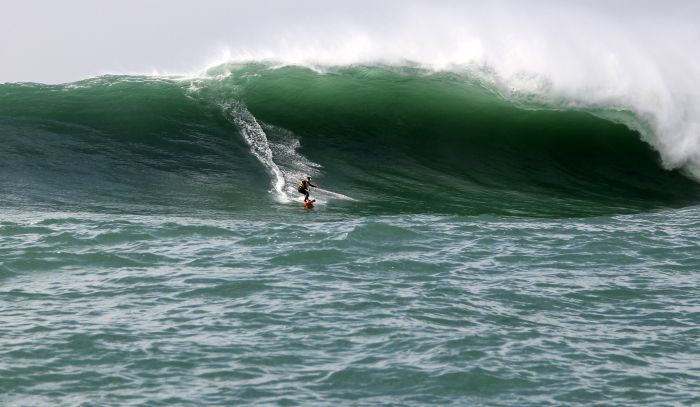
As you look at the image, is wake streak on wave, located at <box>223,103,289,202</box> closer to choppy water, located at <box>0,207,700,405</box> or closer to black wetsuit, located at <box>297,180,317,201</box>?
black wetsuit, located at <box>297,180,317,201</box>

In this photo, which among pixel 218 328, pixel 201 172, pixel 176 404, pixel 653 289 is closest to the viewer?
pixel 176 404

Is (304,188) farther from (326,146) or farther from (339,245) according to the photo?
(339,245)

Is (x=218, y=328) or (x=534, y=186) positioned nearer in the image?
(x=218, y=328)

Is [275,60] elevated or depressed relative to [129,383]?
elevated

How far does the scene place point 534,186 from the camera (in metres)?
21.6

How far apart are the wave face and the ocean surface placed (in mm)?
79

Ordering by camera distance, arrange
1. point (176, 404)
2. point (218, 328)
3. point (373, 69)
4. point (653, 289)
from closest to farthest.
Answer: point (176, 404) < point (218, 328) < point (653, 289) < point (373, 69)

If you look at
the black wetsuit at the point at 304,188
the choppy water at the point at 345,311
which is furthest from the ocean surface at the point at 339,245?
the black wetsuit at the point at 304,188

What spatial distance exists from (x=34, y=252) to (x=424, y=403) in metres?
8.10

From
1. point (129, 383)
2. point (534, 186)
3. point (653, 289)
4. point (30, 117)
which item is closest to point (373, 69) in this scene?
point (534, 186)

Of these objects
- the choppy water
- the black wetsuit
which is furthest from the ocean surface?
the black wetsuit

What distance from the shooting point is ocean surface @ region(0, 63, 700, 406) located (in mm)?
10523

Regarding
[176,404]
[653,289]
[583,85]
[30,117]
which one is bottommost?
[176,404]

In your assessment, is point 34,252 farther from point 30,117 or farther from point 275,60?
point 275,60
